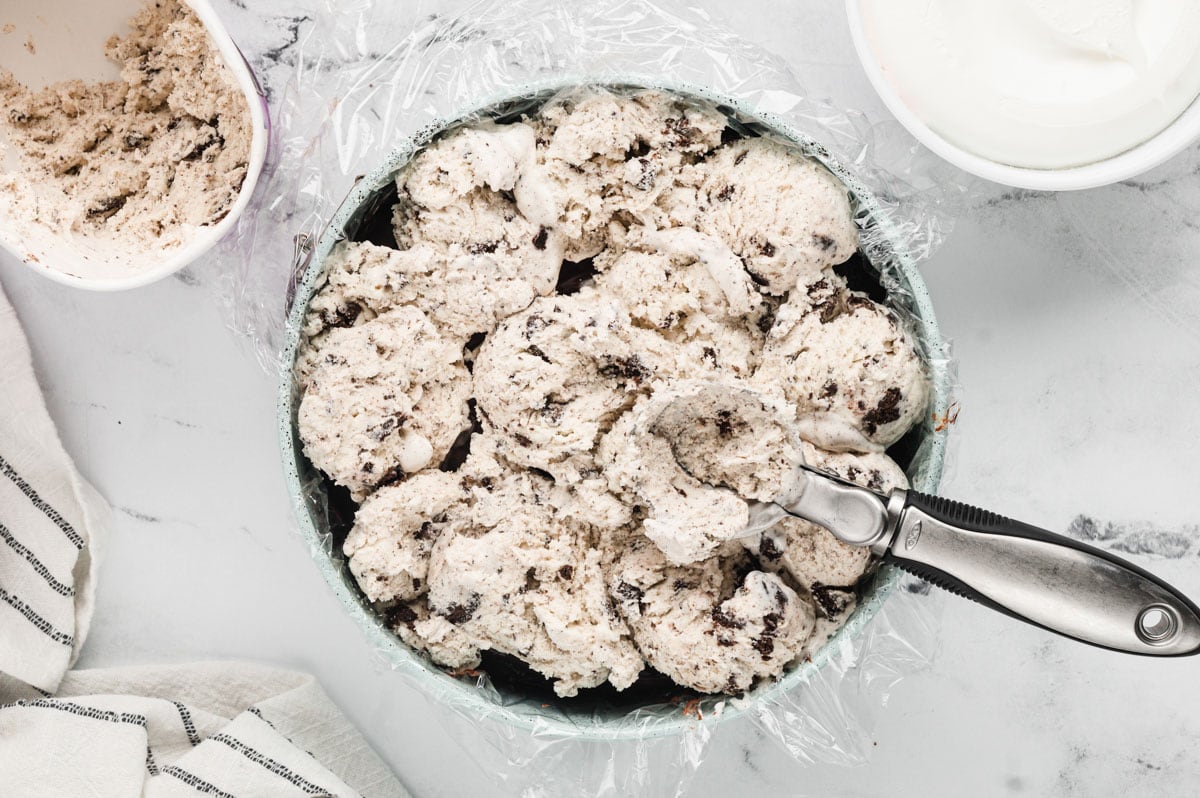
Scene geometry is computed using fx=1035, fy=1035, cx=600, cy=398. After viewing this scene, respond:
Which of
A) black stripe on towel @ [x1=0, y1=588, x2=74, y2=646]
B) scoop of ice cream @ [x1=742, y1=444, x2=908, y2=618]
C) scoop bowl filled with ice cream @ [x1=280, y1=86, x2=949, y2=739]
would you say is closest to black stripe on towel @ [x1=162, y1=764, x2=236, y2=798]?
black stripe on towel @ [x1=0, y1=588, x2=74, y2=646]

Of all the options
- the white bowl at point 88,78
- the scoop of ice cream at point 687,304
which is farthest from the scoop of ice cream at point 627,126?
the white bowl at point 88,78

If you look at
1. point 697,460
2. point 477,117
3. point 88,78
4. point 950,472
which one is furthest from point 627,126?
point 88,78

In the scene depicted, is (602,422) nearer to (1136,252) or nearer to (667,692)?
(667,692)

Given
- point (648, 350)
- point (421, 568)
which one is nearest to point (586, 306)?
point (648, 350)

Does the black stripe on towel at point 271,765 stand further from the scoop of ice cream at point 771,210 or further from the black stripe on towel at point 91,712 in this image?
the scoop of ice cream at point 771,210

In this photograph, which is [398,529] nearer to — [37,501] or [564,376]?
[564,376]

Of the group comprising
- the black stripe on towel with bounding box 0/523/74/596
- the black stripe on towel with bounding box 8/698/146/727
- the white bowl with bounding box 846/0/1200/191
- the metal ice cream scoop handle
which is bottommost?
the black stripe on towel with bounding box 8/698/146/727

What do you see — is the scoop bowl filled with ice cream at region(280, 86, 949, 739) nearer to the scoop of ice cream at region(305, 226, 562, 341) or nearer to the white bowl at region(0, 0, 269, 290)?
the scoop of ice cream at region(305, 226, 562, 341)

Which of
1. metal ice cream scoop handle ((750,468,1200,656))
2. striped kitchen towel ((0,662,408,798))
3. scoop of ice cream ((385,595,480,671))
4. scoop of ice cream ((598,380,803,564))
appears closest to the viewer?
metal ice cream scoop handle ((750,468,1200,656))
